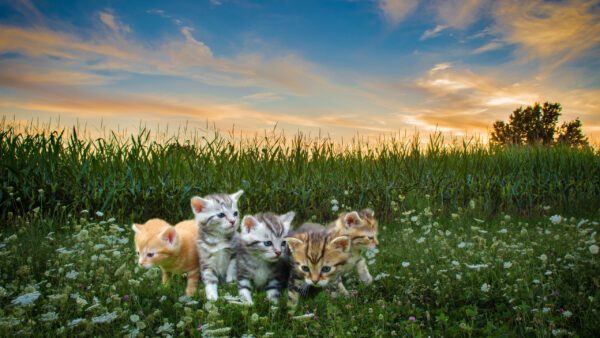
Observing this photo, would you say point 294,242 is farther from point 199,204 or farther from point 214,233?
point 199,204

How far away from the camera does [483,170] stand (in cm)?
1374

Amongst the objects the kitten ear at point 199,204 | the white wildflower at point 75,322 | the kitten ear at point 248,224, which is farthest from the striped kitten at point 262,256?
the white wildflower at point 75,322

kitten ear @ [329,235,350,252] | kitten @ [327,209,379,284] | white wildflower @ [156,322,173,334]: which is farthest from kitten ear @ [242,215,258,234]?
white wildflower @ [156,322,173,334]

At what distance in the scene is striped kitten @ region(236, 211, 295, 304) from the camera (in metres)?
5.28

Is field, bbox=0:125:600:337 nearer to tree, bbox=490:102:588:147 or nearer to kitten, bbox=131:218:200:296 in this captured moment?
Result: kitten, bbox=131:218:200:296

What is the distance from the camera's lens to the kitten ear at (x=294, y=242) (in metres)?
4.99

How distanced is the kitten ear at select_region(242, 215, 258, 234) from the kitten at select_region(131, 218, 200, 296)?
3.12ft

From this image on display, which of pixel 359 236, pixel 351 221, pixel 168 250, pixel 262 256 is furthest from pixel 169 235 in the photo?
pixel 359 236

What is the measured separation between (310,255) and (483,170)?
35.4 feet

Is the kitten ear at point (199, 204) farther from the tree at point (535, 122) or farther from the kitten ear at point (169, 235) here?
the tree at point (535, 122)

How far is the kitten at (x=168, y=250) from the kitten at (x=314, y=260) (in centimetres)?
149

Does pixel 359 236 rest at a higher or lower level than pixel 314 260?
higher

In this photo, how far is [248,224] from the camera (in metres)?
5.36

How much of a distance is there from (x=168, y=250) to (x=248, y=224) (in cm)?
117
